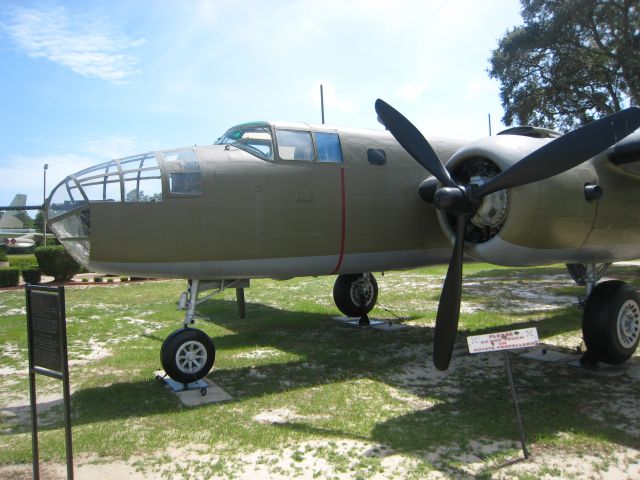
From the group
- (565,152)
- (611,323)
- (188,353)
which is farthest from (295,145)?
(611,323)

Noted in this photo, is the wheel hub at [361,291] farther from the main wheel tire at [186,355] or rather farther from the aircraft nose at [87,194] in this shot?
the aircraft nose at [87,194]

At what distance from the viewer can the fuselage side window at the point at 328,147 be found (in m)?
8.70

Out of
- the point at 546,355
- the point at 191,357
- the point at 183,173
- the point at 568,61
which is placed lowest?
the point at 546,355

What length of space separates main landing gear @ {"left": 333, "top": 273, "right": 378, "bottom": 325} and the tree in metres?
17.7

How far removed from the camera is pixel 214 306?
50.9 ft

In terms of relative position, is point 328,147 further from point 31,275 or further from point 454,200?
point 31,275

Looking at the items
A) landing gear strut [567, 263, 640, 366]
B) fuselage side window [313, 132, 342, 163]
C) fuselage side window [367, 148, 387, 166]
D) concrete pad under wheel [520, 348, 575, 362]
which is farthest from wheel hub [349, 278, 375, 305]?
landing gear strut [567, 263, 640, 366]

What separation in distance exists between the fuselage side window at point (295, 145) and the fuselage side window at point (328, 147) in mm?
150

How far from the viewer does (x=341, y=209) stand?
8672 millimetres

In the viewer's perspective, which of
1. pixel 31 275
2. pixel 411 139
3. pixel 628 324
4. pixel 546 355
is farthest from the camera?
pixel 31 275

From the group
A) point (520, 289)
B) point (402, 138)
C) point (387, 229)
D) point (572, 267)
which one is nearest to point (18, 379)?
point (387, 229)

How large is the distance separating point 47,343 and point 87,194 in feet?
9.70

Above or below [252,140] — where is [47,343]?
below

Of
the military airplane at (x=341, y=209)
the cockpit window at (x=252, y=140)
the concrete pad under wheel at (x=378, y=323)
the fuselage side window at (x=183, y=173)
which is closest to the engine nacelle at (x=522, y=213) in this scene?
the military airplane at (x=341, y=209)
